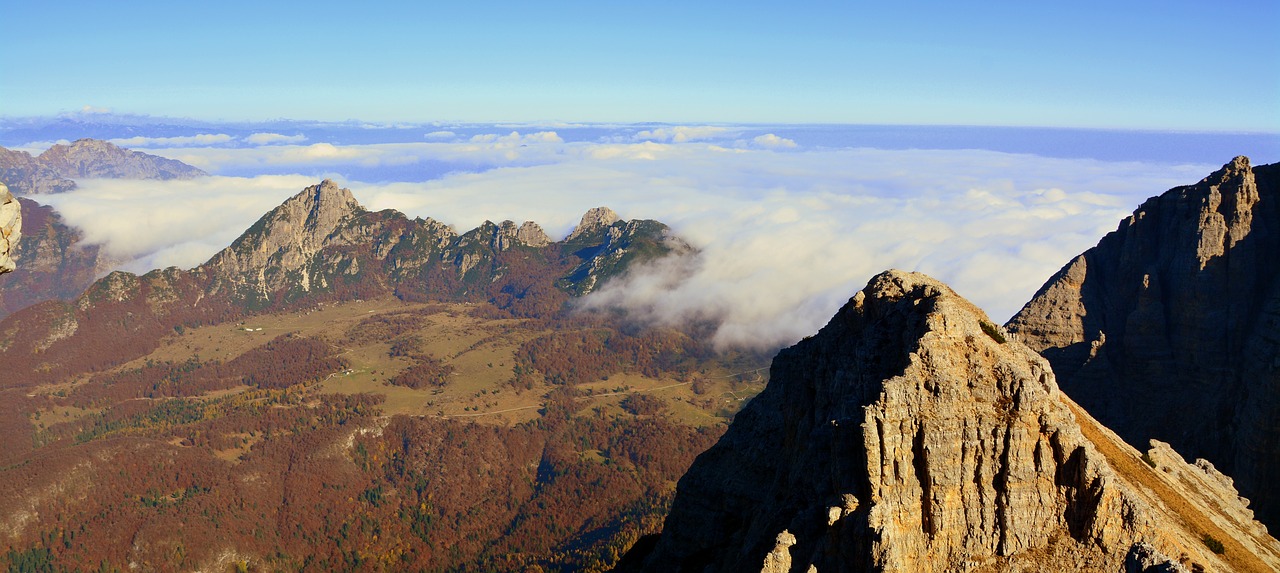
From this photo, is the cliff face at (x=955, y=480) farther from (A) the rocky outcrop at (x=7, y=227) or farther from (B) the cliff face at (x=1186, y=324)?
(B) the cliff face at (x=1186, y=324)

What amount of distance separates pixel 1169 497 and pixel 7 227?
50212 mm

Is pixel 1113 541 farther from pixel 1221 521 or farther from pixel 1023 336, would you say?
pixel 1023 336

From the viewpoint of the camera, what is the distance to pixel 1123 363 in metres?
78.5

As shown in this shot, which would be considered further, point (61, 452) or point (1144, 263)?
point (61, 452)

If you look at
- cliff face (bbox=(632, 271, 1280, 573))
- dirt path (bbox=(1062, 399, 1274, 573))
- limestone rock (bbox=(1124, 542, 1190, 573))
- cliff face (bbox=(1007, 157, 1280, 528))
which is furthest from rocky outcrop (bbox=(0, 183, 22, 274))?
cliff face (bbox=(1007, 157, 1280, 528))

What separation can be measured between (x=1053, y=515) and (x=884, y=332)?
10562 mm

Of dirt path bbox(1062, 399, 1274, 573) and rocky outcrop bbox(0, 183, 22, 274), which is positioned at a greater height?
rocky outcrop bbox(0, 183, 22, 274)

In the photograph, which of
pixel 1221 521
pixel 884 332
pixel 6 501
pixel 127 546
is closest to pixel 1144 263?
pixel 1221 521

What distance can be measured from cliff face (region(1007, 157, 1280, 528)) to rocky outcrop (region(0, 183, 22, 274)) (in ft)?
257

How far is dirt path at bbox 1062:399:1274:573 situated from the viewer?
36.7 metres

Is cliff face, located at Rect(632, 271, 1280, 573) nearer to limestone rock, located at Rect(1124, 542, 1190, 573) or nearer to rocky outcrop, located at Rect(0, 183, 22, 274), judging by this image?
limestone rock, located at Rect(1124, 542, 1190, 573)

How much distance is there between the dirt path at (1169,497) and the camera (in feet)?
120

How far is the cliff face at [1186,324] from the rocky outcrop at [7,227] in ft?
257

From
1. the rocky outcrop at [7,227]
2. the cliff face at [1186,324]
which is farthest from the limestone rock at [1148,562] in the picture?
the cliff face at [1186,324]
